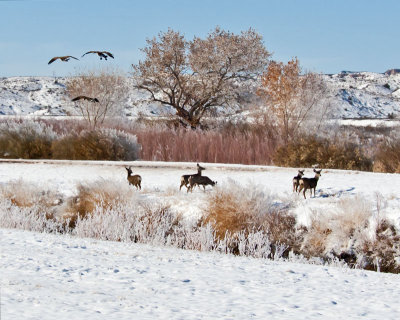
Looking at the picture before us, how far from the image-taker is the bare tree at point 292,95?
27156 millimetres

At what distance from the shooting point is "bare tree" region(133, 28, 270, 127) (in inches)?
1284

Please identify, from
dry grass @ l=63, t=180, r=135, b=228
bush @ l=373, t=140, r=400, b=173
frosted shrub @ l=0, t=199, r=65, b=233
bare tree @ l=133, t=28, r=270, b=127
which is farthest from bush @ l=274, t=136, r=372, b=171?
bare tree @ l=133, t=28, r=270, b=127

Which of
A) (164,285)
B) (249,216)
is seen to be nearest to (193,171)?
(249,216)

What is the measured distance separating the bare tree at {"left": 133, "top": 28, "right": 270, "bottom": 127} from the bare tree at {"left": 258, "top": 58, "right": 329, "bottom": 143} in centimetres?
391

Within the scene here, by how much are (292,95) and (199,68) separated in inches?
281

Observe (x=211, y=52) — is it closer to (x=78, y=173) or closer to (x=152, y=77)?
(x=152, y=77)

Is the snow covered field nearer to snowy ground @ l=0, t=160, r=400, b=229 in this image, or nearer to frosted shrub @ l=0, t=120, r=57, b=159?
snowy ground @ l=0, t=160, r=400, b=229

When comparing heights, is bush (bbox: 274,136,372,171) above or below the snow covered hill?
below

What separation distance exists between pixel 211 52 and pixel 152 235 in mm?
25481

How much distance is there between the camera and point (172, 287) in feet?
16.6

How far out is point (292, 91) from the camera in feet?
90.8

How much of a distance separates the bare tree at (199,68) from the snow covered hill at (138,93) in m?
39.5

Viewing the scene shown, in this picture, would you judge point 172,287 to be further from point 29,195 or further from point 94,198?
point 29,195

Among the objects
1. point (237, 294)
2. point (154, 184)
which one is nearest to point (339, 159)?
point (154, 184)
